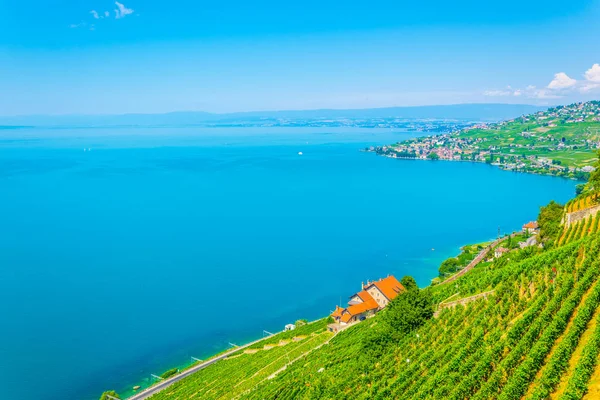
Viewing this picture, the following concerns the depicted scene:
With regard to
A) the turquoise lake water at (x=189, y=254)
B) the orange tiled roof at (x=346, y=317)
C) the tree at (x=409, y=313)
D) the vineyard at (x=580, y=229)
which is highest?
the vineyard at (x=580, y=229)

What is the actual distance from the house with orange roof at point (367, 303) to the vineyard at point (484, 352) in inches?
401

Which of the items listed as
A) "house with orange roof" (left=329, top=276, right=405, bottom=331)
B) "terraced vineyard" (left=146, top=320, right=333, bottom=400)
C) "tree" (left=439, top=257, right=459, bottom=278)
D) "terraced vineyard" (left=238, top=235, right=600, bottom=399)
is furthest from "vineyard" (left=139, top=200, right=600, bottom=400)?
"tree" (left=439, top=257, right=459, bottom=278)

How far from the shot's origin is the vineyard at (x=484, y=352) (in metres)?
16.8

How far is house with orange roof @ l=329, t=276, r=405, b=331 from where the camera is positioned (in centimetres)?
4534

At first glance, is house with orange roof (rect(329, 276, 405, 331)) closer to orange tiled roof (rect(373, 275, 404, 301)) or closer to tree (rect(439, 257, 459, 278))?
orange tiled roof (rect(373, 275, 404, 301))

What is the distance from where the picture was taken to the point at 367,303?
48.0 meters

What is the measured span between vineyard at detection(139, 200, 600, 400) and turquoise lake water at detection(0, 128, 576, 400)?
18.2 meters

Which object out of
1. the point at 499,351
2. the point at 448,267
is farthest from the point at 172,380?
the point at 448,267

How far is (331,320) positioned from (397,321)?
20.0 m

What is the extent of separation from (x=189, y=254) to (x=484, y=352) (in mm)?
63649

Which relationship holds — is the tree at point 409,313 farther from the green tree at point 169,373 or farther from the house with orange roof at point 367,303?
the green tree at point 169,373

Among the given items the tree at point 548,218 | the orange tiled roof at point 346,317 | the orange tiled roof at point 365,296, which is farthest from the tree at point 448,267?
the orange tiled roof at point 346,317

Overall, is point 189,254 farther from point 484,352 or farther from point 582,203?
point 484,352

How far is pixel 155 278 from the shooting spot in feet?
222
